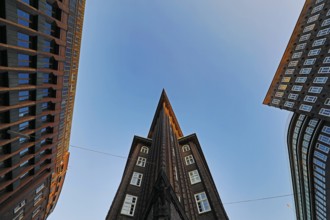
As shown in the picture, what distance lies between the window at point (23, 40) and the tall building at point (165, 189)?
2473cm

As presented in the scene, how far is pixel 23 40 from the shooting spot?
2339 centimetres

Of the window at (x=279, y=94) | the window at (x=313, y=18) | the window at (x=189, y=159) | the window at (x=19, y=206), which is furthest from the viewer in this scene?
the window at (x=279, y=94)

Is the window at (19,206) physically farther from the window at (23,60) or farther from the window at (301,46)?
the window at (301,46)

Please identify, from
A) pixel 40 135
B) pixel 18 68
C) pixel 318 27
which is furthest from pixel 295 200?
pixel 18 68

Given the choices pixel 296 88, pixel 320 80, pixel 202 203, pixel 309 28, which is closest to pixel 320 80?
pixel 320 80

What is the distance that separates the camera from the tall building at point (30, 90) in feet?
71.7

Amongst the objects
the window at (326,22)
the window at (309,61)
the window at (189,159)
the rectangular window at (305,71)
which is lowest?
the window at (189,159)

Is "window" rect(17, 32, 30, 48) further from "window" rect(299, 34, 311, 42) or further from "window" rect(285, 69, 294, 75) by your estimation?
"window" rect(299, 34, 311, 42)

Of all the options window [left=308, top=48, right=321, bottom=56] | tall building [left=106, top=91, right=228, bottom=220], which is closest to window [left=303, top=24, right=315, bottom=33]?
window [left=308, top=48, right=321, bottom=56]

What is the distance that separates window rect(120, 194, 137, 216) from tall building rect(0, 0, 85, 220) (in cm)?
1574

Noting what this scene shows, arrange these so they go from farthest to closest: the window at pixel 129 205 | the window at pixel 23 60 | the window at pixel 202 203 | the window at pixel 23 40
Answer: the window at pixel 202 203 < the window at pixel 129 205 < the window at pixel 23 60 < the window at pixel 23 40

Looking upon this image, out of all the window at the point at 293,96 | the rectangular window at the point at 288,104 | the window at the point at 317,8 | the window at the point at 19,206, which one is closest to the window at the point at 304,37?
the window at the point at 317,8

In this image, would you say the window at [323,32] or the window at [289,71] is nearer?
the window at [323,32]

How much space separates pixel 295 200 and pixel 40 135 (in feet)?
272
